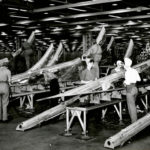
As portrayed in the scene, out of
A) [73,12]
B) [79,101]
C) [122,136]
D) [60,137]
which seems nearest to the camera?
[122,136]

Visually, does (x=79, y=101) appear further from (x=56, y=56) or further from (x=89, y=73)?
(x=56, y=56)

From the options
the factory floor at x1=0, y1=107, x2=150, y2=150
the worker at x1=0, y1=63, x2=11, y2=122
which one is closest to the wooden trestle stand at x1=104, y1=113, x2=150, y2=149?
the factory floor at x1=0, y1=107, x2=150, y2=150

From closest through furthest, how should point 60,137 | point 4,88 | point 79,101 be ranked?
1. point 60,137
2. point 4,88
3. point 79,101

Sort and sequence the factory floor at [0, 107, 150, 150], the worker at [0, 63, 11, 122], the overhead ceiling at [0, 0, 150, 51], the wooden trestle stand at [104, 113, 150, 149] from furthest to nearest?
the overhead ceiling at [0, 0, 150, 51] < the worker at [0, 63, 11, 122] < the factory floor at [0, 107, 150, 150] < the wooden trestle stand at [104, 113, 150, 149]

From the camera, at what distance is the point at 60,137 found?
20.0ft

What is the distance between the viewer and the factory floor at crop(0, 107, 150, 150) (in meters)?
5.35

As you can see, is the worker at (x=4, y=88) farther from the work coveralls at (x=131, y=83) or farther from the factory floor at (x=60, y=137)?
the work coveralls at (x=131, y=83)

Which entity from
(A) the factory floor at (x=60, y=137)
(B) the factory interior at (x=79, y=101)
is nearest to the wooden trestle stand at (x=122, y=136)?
(B) the factory interior at (x=79, y=101)

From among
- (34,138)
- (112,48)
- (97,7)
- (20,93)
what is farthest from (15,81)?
(97,7)

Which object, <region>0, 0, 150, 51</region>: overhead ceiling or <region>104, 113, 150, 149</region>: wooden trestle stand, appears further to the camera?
<region>0, 0, 150, 51</region>: overhead ceiling

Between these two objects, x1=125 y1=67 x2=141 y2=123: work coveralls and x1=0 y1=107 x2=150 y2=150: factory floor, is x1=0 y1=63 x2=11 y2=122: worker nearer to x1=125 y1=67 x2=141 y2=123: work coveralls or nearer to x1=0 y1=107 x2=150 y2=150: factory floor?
x1=0 y1=107 x2=150 y2=150: factory floor

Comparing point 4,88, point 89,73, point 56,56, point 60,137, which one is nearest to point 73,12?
point 56,56

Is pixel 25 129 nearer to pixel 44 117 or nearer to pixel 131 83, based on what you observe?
pixel 44 117

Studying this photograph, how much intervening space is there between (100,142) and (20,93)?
438cm
